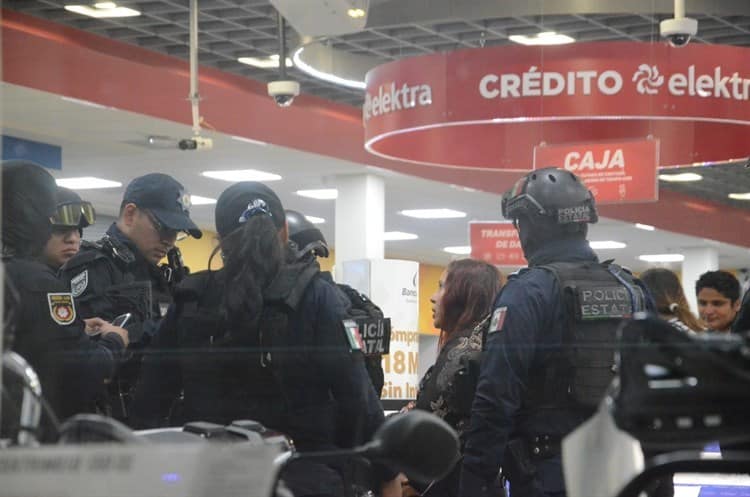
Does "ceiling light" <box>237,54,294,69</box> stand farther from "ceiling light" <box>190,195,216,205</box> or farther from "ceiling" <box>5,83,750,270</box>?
"ceiling light" <box>190,195,216,205</box>

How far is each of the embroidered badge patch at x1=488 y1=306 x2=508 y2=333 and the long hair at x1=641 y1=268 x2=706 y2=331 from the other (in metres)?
0.51

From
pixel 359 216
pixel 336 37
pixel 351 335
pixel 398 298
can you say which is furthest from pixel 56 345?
pixel 359 216


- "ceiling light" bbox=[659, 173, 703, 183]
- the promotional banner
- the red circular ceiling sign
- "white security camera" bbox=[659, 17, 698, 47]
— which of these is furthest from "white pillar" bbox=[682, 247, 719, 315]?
the promotional banner

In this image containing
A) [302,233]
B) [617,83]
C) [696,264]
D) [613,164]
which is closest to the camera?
[302,233]

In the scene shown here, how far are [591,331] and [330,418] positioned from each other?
1.87ft

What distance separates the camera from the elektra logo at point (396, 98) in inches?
257

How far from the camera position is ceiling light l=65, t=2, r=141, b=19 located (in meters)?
8.27

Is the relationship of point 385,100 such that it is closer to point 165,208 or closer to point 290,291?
point 165,208

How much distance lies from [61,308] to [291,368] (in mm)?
476

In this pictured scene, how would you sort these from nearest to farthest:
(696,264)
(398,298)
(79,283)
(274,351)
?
(274,351) → (79,283) → (696,264) → (398,298)

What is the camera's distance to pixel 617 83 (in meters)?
6.17

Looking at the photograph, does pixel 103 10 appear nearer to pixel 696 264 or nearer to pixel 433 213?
pixel 696 264

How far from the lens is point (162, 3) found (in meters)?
8.25

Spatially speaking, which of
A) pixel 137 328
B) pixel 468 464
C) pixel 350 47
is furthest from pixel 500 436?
pixel 350 47
